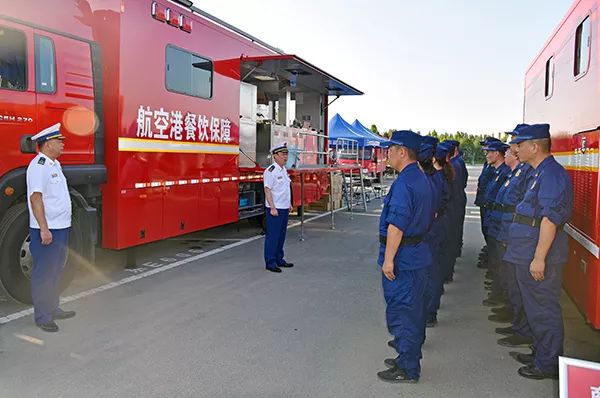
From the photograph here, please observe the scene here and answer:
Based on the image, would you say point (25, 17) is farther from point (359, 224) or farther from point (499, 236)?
point (359, 224)

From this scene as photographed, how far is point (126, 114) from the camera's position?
6.40 m

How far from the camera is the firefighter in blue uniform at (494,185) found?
20.1 feet

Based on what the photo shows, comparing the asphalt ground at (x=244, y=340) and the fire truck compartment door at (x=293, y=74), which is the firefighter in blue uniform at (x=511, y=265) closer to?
the asphalt ground at (x=244, y=340)

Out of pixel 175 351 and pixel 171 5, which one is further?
pixel 171 5

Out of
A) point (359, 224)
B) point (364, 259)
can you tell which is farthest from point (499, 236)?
point (359, 224)

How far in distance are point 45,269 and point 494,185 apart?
16.4 ft

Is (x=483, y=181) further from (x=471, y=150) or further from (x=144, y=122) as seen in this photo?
(x=471, y=150)

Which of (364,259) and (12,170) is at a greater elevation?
(12,170)

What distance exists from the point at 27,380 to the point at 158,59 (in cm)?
435

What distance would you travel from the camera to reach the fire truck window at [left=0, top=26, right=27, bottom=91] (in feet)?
16.8

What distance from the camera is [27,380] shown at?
379 cm

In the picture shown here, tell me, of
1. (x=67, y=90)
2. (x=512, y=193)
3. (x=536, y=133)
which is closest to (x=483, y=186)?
(x=512, y=193)

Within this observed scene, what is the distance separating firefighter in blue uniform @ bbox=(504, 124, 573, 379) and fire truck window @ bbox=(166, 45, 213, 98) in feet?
15.5

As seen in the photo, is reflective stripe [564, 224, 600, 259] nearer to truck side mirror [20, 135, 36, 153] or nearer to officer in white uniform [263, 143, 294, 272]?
officer in white uniform [263, 143, 294, 272]
